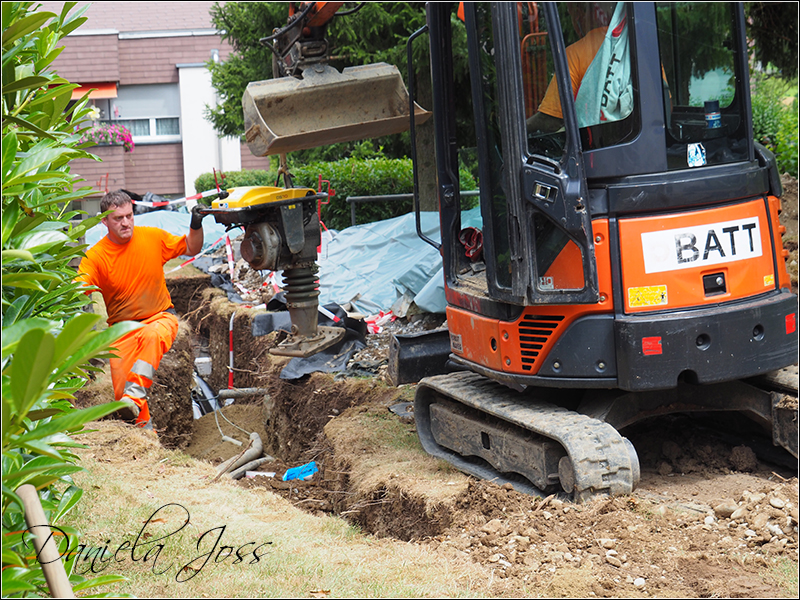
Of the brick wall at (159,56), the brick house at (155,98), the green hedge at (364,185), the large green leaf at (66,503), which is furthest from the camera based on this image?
the brick wall at (159,56)

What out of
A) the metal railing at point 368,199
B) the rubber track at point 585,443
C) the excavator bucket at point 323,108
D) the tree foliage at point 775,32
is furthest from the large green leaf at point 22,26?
the metal railing at point 368,199

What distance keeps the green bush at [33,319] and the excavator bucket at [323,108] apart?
3357 mm

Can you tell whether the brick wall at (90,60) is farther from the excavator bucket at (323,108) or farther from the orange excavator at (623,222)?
the orange excavator at (623,222)

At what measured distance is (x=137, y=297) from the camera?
279 inches

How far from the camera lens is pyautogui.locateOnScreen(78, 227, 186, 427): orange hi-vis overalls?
22.2 ft

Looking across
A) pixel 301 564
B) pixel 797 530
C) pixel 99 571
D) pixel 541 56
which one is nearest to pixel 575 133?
pixel 541 56

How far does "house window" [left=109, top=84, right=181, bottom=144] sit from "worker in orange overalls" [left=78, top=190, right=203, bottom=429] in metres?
21.2

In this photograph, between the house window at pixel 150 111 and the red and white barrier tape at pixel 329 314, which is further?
the house window at pixel 150 111

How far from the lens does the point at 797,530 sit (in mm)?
3711

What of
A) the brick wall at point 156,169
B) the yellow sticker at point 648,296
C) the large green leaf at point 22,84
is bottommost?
the yellow sticker at point 648,296

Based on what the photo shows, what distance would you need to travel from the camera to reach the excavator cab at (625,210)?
4.06 metres

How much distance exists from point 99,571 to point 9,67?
209cm

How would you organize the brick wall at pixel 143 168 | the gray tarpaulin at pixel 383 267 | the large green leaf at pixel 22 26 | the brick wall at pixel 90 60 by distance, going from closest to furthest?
the large green leaf at pixel 22 26 → the gray tarpaulin at pixel 383 267 → the brick wall at pixel 90 60 → the brick wall at pixel 143 168

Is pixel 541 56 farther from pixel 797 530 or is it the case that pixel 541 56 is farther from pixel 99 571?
pixel 99 571
